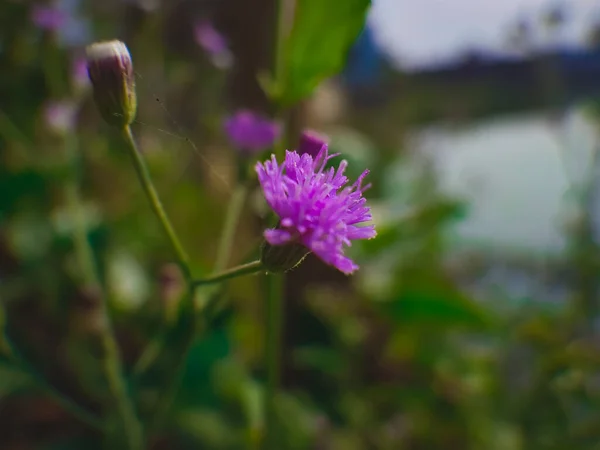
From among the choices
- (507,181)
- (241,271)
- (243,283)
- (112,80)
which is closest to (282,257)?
(241,271)

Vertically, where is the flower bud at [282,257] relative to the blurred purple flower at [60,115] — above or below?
above

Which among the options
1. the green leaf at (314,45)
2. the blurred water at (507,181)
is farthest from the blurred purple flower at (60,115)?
the blurred water at (507,181)

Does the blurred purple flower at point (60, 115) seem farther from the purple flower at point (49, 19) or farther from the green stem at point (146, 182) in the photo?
the green stem at point (146, 182)

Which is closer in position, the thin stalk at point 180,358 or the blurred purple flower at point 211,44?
the thin stalk at point 180,358

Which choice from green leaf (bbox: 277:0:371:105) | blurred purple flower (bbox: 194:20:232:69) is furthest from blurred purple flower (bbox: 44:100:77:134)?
green leaf (bbox: 277:0:371:105)

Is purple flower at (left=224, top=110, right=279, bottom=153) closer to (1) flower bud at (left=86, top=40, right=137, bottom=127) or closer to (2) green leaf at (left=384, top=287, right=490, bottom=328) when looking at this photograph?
(1) flower bud at (left=86, top=40, right=137, bottom=127)

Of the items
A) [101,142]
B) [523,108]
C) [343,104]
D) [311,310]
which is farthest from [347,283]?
[523,108]

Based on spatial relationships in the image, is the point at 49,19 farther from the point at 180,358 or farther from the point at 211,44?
the point at 180,358
